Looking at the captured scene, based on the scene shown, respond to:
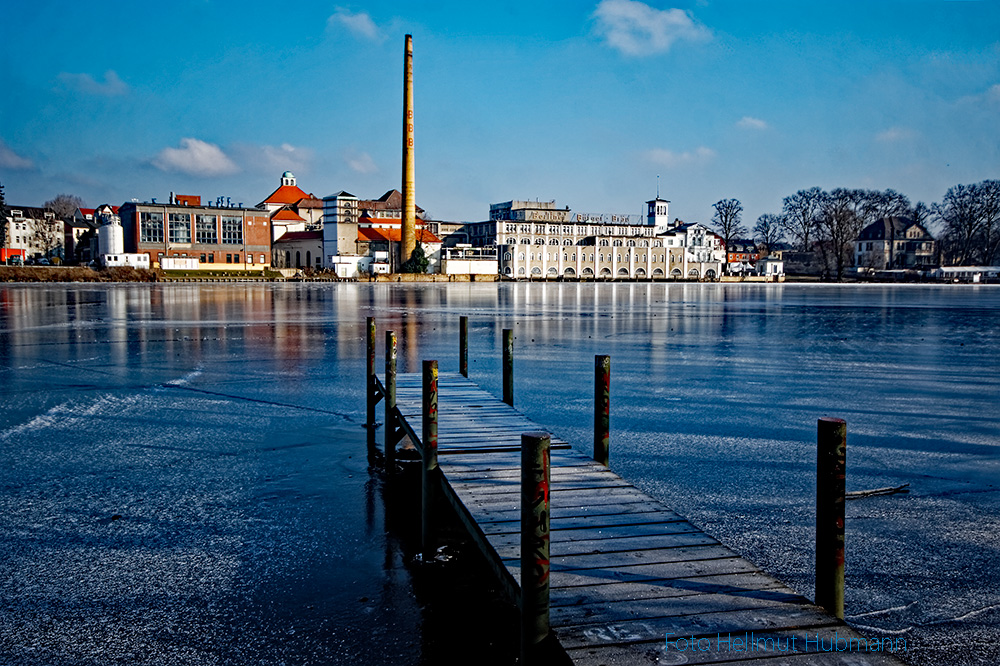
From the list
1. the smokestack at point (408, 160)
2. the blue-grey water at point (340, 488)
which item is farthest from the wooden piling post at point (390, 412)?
the smokestack at point (408, 160)

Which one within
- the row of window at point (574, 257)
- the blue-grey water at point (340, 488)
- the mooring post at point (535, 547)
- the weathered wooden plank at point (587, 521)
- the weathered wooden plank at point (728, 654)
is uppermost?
the row of window at point (574, 257)

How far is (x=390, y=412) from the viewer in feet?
30.8

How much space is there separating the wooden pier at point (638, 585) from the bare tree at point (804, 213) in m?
129

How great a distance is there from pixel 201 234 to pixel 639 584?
105m

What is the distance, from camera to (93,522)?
265 inches

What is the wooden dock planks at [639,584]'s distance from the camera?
3381 mm

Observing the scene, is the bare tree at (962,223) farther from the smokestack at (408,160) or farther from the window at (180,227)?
the window at (180,227)

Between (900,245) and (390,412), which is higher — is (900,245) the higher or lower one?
the higher one

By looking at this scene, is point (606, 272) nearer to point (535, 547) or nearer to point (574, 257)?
point (574, 257)

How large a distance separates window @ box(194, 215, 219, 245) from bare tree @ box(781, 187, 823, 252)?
3607 inches

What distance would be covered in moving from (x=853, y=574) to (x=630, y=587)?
2.52 m

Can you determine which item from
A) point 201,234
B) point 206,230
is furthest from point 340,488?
point 206,230

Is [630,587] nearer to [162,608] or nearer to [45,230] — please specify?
[162,608]

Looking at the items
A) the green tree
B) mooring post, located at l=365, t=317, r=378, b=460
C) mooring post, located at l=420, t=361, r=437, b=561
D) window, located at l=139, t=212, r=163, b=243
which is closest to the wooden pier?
mooring post, located at l=420, t=361, r=437, b=561
